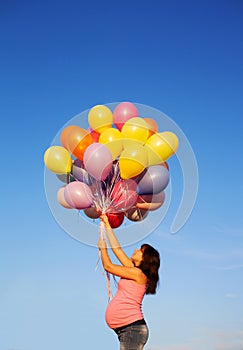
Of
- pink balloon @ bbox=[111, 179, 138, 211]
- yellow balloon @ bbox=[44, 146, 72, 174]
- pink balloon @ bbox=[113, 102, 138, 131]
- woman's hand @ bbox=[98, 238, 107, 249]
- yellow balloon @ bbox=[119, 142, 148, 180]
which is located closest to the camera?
woman's hand @ bbox=[98, 238, 107, 249]

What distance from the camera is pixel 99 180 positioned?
456 centimetres

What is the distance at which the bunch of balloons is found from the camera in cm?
450

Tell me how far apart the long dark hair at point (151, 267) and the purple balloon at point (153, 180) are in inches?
34.4

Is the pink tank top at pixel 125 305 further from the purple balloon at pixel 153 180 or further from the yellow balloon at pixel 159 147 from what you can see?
the yellow balloon at pixel 159 147

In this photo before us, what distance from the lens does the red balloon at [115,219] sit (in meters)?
4.71

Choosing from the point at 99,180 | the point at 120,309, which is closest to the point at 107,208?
the point at 99,180

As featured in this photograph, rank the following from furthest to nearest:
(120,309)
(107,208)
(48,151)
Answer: (48,151) < (107,208) < (120,309)

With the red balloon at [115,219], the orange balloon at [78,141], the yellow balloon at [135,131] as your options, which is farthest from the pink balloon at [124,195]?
the orange balloon at [78,141]

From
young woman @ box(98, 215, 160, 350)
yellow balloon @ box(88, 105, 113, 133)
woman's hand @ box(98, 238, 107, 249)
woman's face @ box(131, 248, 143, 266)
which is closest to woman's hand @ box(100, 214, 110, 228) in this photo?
woman's hand @ box(98, 238, 107, 249)

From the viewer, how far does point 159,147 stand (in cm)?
465

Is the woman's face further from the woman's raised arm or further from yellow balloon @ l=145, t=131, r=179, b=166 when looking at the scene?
yellow balloon @ l=145, t=131, r=179, b=166

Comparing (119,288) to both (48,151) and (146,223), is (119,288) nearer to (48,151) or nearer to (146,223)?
(146,223)

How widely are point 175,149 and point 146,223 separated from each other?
2.68 feet

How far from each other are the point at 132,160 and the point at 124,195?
1.21 ft
